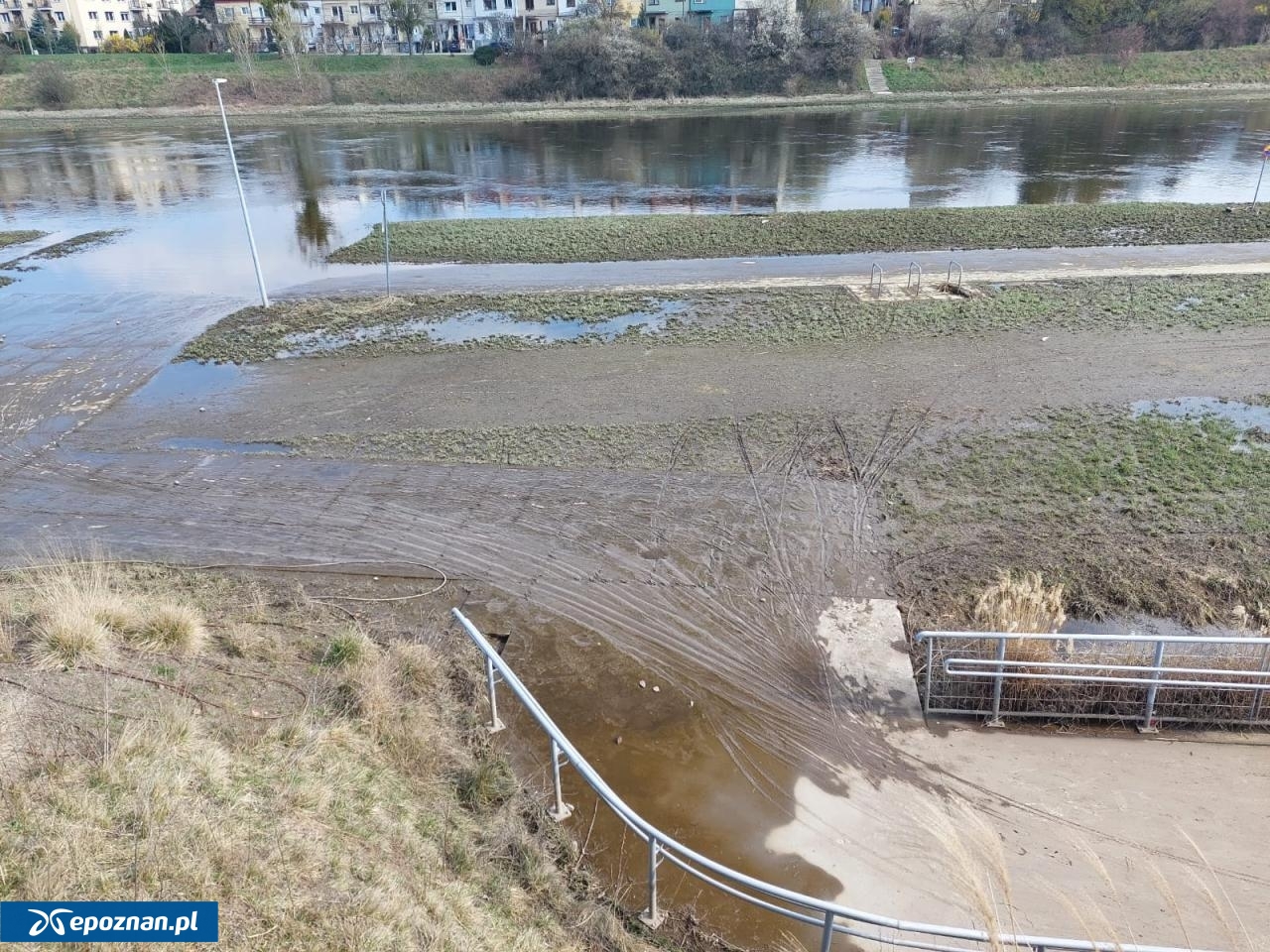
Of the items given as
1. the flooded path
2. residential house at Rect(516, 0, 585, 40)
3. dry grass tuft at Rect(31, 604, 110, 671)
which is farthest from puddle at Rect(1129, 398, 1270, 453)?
residential house at Rect(516, 0, 585, 40)

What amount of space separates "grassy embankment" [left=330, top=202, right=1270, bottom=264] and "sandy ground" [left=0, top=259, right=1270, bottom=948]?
29.6ft

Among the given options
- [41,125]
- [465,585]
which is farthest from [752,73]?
[465,585]

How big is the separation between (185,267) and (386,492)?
59.9ft

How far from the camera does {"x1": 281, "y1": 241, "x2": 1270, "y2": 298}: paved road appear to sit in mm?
23141

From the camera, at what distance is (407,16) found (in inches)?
3273

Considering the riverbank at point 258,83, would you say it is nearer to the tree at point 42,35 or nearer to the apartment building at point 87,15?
the tree at point 42,35

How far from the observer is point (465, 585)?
35.2ft

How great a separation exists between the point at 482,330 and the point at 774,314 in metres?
7.05

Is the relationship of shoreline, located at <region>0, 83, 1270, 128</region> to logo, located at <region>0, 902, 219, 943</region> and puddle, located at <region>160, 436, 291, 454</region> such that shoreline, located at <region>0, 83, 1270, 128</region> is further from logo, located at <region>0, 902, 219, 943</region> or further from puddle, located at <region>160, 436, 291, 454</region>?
logo, located at <region>0, 902, 219, 943</region>

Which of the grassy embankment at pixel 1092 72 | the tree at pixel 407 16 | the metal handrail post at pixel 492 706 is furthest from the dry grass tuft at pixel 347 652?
the tree at pixel 407 16

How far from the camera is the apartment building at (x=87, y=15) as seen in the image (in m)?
93.1

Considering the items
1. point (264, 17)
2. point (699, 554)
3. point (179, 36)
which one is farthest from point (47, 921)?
point (264, 17)

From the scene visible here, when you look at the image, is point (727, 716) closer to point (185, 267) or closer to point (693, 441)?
point (693, 441)

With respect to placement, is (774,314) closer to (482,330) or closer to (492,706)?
(482,330)
